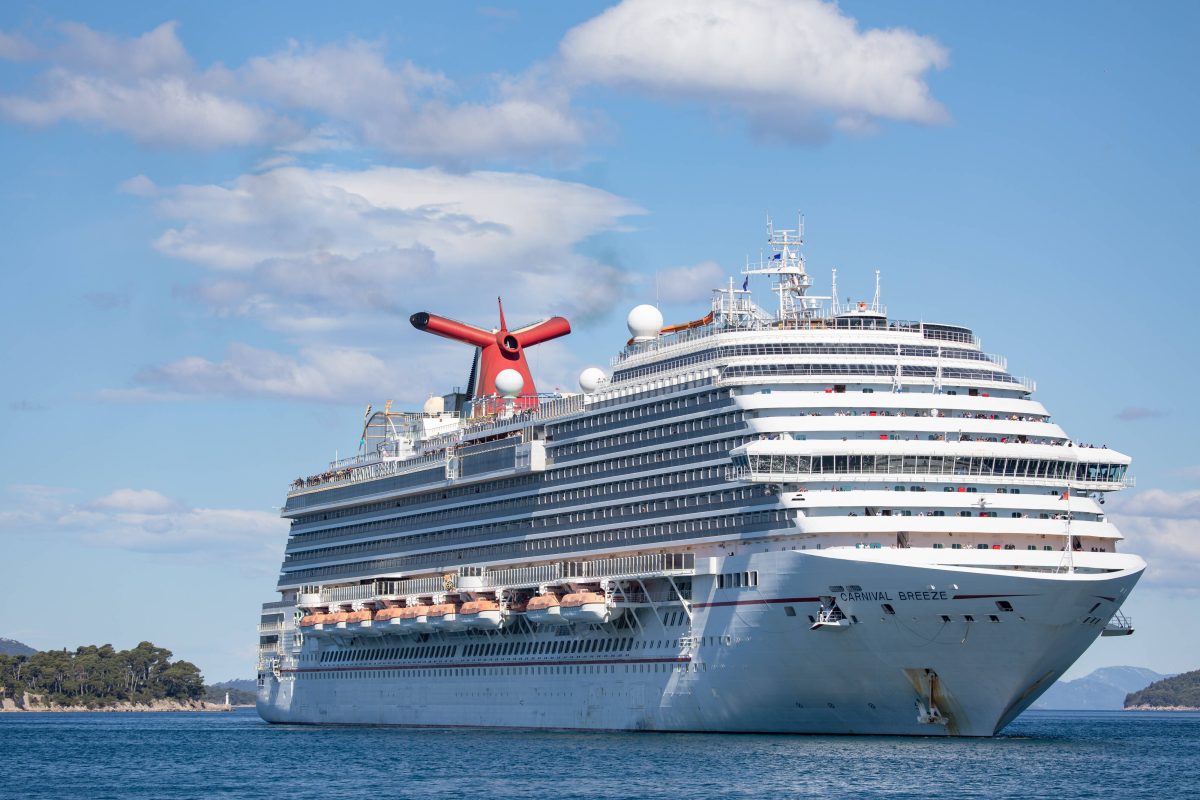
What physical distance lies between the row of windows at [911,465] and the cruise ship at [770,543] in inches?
3.6

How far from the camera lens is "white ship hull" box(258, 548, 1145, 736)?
68.9m

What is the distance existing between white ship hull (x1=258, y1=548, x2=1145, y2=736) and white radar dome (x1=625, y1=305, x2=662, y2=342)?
15.9 m

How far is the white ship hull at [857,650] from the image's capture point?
68.9 meters

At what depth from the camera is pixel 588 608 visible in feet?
277

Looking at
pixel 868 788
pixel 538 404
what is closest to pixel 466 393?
pixel 538 404

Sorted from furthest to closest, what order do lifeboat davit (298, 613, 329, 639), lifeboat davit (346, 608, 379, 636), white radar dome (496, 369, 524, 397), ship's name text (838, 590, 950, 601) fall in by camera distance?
lifeboat davit (298, 613, 329, 639), white radar dome (496, 369, 524, 397), lifeboat davit (346, 608, 379, 636), ship's name text (838, 590, 950, 601)

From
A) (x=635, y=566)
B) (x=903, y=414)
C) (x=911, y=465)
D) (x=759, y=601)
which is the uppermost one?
(x=903, y=414)

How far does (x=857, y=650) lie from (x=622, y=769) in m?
11.6

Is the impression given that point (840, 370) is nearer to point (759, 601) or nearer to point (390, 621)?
point (759, 601)

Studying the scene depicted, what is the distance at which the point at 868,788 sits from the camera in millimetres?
58156

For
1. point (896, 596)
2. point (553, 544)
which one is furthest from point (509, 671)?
point (896, 596)

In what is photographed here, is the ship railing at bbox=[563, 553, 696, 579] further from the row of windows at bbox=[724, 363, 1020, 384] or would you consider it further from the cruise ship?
the row of windows at bbox=[724, 363, 1020, 384]

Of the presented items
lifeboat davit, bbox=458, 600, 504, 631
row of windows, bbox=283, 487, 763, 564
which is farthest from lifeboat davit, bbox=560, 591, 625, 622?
lifeboat davit, bbox=458, 600, 504, 631

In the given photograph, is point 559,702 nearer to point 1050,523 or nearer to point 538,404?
point 538,404
